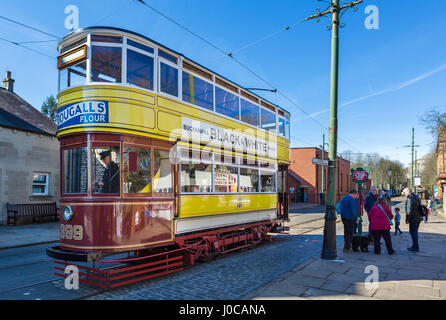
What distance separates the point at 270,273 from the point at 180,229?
6.71ft

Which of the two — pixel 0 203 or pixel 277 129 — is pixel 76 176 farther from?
pixel 0 203

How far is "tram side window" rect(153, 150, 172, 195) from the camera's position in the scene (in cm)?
653

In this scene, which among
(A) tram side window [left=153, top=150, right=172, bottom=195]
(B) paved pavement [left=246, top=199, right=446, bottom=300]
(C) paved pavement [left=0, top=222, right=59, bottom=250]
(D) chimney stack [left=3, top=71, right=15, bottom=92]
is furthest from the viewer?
(D) chimney stack [left=3, top=71, right=15, bottom=92]

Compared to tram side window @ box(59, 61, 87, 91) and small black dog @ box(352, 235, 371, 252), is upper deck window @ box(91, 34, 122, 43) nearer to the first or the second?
tram side window @ box(59, 61, 87, 91)

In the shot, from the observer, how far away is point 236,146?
9.09 meters

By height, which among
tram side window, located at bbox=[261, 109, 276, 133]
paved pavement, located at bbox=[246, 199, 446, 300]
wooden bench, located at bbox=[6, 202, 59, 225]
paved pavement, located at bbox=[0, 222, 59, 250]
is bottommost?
paved pavement, located at bbox=[0, 222, 59, 250]

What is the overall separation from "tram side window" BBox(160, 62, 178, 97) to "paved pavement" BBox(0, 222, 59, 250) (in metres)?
7.45

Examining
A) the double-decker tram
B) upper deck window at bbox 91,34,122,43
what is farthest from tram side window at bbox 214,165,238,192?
upper deck window at bbox 91,34,122,43

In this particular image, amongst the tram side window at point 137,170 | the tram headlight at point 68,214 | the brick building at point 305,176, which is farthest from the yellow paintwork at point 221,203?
the brick building at point 305,176

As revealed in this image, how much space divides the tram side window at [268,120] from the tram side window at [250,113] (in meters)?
0.35

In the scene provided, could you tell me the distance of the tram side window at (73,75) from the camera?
6207 millimetres

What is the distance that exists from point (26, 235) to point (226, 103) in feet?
30.3
